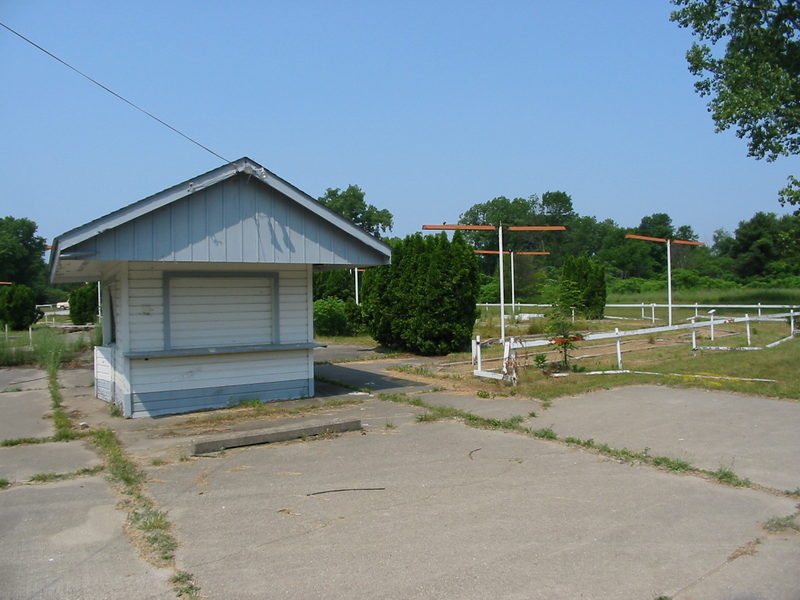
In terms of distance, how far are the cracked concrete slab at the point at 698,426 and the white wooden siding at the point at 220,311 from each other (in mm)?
5135

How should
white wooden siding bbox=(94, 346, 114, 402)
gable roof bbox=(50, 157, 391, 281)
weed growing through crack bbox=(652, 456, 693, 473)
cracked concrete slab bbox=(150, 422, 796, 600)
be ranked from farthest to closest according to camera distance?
white wooden siding bbox=(94, 346, 114, 402)
gable roof bbox=(50, 157, 391, 281)
weed growing through crack bbox=(652, 456, 693, 473)
cracked concrete slab bbox=(150, 422, 796, 600)

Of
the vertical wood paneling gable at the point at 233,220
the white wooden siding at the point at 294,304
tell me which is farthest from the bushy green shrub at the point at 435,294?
the vertical wood paneling gable at the point at 233,220

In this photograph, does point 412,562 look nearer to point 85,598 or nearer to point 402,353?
point 85,598

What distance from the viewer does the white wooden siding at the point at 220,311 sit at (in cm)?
1109

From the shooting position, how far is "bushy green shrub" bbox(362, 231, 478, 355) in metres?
20.1

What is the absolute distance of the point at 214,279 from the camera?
37.5 feet

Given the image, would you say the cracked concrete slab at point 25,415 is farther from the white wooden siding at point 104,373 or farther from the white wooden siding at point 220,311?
the white wooden siding at point 220,311

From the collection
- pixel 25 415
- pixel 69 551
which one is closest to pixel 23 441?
pixel 25 415

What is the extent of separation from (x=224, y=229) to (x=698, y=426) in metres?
7.52

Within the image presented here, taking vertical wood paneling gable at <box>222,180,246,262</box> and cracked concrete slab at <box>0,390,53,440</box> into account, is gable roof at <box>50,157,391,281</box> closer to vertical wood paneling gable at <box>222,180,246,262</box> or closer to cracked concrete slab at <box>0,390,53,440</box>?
vertical wood paneling gable at <box>222,180,246,262</box>

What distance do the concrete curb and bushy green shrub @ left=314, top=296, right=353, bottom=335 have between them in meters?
21.1

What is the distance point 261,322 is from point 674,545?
8342 mm

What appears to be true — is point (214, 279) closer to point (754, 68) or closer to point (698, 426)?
point (698, 426)

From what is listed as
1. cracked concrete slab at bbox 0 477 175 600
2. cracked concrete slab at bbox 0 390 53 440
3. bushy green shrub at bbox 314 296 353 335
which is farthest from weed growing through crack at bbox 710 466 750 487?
bushy green shrub at bbox 314 296 353 335
